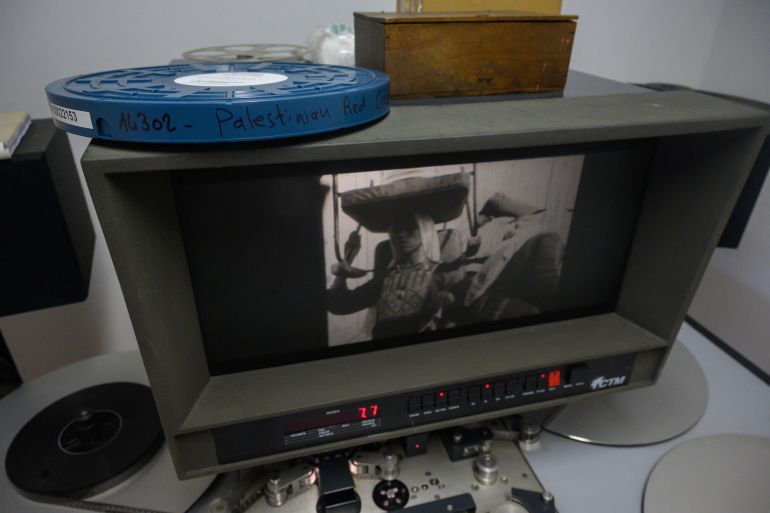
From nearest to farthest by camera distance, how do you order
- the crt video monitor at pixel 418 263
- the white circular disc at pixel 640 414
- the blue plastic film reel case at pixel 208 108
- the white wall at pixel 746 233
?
the blue plastic film reel case at pixel 208 108
the crt video monitor at pixel 418 263
the white circular disc at pixel 640 414
the white wall at pixel 746 233

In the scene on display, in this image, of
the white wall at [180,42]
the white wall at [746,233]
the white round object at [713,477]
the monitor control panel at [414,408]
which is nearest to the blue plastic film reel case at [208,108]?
the monitor control panel at [414,408]

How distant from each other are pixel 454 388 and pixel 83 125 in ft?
1.63

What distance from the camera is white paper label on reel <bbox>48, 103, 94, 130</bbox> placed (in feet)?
1.33

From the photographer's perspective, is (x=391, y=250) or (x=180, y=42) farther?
(x=180, y=42)

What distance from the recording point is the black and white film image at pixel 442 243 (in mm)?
587

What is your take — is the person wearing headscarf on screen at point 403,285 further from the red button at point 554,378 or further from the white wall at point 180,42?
the white wall at point 180,42

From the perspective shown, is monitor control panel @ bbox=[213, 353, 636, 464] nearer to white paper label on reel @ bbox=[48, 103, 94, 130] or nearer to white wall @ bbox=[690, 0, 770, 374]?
white paper label on reel @ bbox=[48, 103, 94, 130]

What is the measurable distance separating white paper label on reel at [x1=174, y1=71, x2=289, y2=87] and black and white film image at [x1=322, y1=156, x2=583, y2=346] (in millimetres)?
120

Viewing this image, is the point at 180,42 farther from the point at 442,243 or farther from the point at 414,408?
the point at 414,408

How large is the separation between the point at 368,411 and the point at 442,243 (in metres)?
0.23

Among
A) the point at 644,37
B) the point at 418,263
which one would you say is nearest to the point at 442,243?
the point at 418,263

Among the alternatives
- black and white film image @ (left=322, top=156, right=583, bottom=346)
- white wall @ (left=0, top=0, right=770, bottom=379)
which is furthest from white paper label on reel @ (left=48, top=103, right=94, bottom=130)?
white wall @ (left=0, top=0, right=770, bottom=379)

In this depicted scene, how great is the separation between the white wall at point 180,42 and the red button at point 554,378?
735 millimetres

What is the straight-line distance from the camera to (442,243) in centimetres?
64
